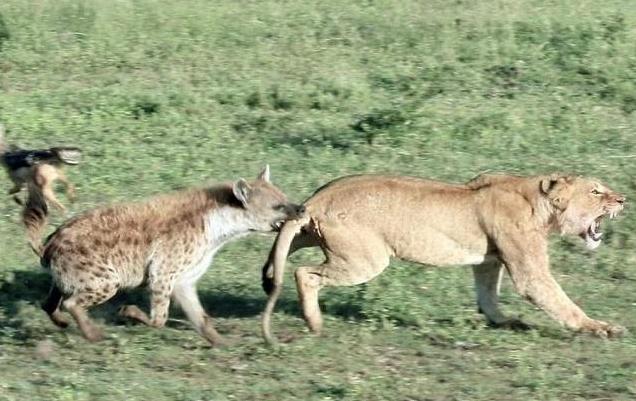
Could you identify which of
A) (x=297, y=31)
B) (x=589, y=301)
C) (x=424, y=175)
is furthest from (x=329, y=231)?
(x=297, y=31)

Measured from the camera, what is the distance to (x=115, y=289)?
24.4ft

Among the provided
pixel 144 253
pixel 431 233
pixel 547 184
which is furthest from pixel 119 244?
pixel 547 184

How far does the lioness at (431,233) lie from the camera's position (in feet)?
24.5

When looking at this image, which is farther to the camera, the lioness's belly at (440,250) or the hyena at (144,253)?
the lioness's belly at (440,250)

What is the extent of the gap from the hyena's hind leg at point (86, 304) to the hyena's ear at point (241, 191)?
741mm

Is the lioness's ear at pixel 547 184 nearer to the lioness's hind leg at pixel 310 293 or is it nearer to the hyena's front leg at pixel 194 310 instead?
the lioness's hind leg at pixel 310 293

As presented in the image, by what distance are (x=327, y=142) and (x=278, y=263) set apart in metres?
3.39

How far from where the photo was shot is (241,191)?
764cm

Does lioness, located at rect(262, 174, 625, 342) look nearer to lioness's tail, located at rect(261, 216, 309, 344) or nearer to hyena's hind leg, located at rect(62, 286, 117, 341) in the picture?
lioness's tail, located at rect(261, 216, 309, 344)

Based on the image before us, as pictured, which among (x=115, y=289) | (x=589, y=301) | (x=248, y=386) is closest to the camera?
(x=248, y=386)

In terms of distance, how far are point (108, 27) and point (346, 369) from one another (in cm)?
710

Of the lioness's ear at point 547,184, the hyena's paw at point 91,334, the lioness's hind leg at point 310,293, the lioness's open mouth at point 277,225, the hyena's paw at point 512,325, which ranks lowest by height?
the hyena's paw at point 512,325

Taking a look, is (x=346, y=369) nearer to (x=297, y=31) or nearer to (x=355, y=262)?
(x=355, y=262)

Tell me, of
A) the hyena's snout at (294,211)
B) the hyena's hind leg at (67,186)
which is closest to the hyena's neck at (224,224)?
the hyena's snout at (294,211)
